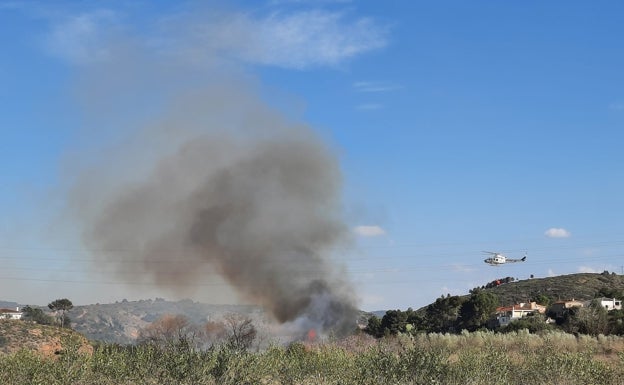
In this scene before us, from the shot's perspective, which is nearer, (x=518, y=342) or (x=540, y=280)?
(x=518, y=342)

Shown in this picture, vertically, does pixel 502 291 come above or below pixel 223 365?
above

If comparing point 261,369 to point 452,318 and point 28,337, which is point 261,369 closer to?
point 28,337

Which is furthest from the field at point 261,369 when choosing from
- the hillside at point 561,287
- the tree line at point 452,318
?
the hillside at point 561,287

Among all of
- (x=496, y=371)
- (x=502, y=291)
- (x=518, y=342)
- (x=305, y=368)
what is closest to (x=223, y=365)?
(x=305, y=368)

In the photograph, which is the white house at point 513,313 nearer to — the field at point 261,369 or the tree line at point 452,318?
the tree line at point 452,318

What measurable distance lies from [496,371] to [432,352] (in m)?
2.85

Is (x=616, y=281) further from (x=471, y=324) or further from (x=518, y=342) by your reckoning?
(x=518, y=342)

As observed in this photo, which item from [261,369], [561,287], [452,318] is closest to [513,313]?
[452,318]

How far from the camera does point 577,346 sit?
172 ft

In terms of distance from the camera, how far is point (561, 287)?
157875 mm

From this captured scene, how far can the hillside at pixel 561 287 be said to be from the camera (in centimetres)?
14761

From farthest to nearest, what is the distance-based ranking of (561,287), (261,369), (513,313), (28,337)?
(561,287) → (513,313) → (28,337) → (261,369)

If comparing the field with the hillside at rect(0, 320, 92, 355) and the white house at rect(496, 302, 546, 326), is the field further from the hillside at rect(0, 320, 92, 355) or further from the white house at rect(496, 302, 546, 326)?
the white house at rect(496, 302, 546, 326)

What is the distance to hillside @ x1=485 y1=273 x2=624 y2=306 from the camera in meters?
148
